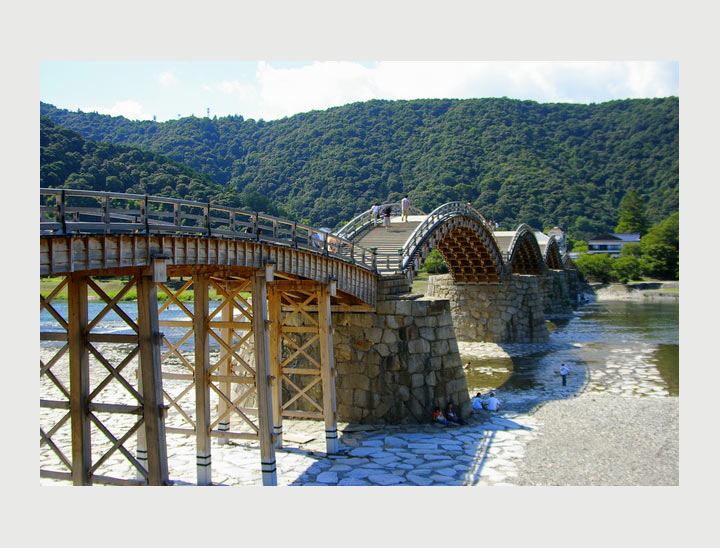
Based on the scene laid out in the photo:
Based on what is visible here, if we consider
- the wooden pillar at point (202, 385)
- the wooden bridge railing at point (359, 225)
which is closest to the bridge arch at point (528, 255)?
the wooden bridge railing at point (359, 225)

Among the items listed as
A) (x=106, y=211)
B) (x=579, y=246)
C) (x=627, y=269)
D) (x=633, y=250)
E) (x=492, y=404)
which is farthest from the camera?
(x=579, y=246)

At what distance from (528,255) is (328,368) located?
1306 inches

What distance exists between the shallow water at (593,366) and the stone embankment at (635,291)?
18648mm

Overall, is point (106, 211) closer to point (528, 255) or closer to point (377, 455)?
point (377, 455)

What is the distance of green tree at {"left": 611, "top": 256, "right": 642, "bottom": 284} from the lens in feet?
210

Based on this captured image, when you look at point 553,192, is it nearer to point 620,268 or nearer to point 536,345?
point 620,268

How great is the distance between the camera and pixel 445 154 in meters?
84.7

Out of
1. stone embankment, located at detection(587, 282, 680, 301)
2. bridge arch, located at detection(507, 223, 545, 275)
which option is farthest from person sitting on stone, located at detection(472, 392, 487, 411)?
stone embankment, located at detection(587, 282, 680, 301)

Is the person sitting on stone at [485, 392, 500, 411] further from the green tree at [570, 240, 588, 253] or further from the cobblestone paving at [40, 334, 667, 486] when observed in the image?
the green tree at [570, 240, 588, 253]

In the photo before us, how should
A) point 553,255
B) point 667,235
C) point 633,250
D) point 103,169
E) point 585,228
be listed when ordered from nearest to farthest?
point 103,169, point 553,255, point 667,235, point 633,250, point 585,228

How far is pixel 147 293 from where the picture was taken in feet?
28.3

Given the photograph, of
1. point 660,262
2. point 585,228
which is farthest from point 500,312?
point 585,228

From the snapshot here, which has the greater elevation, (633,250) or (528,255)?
(633,250)

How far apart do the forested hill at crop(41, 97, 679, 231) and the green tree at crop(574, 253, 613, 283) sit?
46.1 ft
